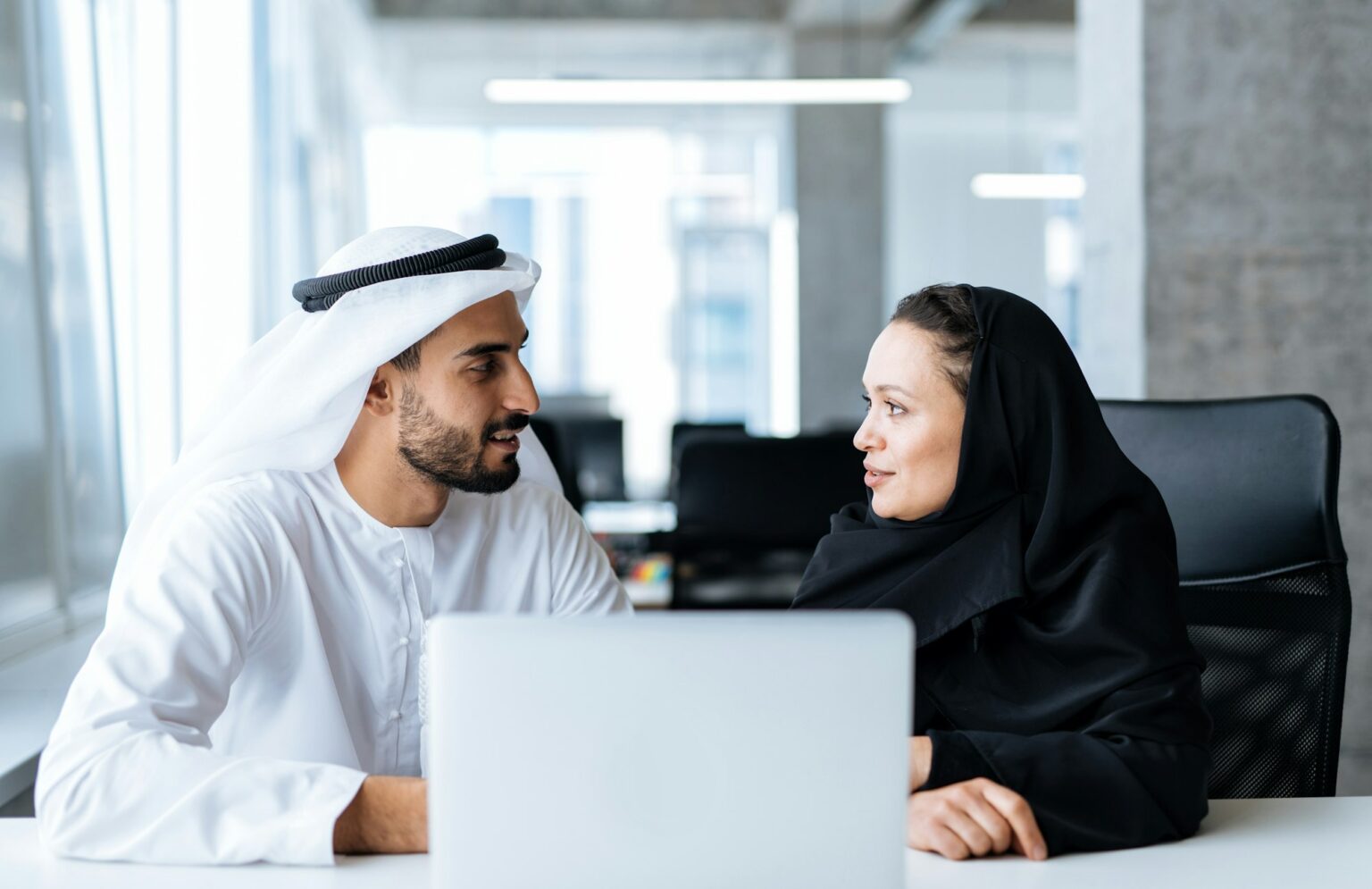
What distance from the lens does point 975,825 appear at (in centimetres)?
127

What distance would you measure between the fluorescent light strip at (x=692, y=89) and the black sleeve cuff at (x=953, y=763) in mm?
5999

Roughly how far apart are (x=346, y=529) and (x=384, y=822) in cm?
66

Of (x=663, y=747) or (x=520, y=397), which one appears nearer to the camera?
(x=663, y=747)

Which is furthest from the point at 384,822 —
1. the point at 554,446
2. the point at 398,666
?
the point at 554,446

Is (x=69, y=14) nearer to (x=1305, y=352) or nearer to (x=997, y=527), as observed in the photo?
(x=997, y=527)

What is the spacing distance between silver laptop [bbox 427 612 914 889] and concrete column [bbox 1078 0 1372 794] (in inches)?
109

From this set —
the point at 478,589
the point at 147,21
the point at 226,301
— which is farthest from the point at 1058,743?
the point at 226,301

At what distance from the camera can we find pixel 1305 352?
346 centimetres

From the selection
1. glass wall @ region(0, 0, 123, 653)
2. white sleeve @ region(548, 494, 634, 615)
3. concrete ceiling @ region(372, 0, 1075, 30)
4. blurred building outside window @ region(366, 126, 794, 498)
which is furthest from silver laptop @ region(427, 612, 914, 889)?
blurred building outside window @ region(366, 126, 794, 498)

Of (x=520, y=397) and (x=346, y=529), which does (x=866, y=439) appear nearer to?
(x=520, y=397)

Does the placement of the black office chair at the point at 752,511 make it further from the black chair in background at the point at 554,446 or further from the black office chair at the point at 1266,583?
the black office chair at the point at 1266,583

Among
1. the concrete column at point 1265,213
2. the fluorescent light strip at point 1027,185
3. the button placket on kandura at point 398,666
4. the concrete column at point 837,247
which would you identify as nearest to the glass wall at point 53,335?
the button placket on kandura at point 398,666

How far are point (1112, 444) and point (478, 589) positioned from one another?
944 millimetres

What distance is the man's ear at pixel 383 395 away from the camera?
1865 mm
